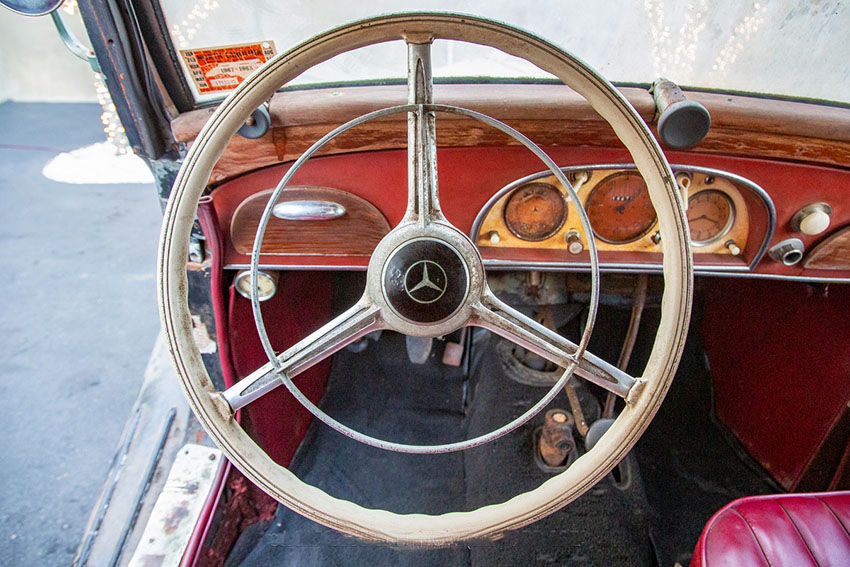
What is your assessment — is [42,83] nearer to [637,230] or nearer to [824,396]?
[637,230]

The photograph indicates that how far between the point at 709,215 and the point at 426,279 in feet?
2.80

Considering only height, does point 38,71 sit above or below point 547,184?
below

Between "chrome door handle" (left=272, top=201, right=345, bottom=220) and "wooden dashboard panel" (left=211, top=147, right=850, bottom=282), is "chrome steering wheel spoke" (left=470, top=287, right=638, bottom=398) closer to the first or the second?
"wooden dashboard panel" (left=211, top=147, right=850, bottom=282)

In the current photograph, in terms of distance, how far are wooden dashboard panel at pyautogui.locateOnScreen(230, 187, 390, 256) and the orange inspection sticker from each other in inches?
11.1

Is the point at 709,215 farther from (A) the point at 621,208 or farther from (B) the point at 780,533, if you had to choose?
(B) the point at 780,533

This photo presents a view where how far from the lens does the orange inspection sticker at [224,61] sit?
1233mm

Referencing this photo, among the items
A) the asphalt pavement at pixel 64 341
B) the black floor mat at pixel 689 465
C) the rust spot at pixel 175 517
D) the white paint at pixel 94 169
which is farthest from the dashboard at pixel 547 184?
the white paint at pixel 94 169

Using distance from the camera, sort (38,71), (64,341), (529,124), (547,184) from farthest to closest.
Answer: (38,71) → (64,341) → (547,184) → (529,124)

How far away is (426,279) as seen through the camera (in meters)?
0.92

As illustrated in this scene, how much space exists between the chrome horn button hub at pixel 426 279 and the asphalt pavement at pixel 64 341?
5.02ft

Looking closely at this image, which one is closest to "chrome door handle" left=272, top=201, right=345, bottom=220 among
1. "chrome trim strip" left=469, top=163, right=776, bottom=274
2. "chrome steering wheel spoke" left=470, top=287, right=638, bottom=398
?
"chrome trim strip" left=469, top=163, right=776, bottom=274

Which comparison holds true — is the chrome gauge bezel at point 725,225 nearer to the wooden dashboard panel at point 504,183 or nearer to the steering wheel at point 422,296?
the wooden dashboard panel at point 504,183

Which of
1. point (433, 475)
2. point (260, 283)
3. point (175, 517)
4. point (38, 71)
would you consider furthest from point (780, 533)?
point (38, 71)

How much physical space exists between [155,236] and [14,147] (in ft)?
9.06
